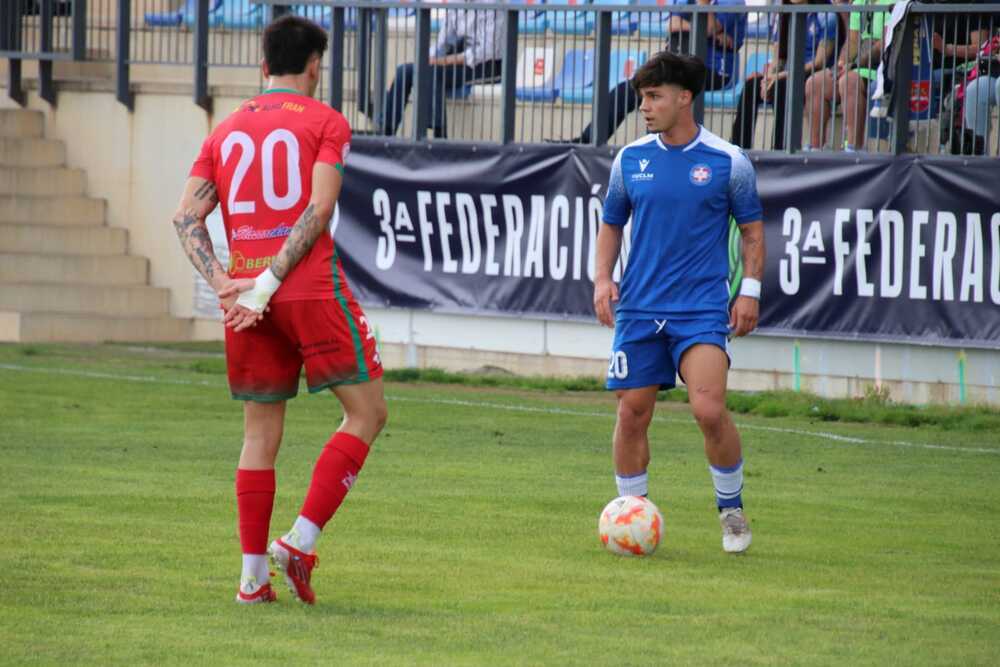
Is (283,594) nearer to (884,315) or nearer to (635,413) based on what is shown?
(635,413)

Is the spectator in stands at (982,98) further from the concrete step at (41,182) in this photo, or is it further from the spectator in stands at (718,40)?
the concrete step at (41,182)

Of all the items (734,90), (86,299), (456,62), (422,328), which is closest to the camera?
(734,90)

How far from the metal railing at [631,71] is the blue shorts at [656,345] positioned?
7.47 meters

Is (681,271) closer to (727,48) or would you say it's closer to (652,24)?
(727,48)

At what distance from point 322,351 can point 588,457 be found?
5.54m

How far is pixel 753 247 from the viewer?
838 cm

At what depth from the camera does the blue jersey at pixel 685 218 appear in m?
8.35

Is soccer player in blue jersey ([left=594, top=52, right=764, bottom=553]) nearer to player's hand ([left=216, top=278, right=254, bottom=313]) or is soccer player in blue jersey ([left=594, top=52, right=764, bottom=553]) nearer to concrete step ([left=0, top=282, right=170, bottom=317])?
player's hand ([left=216, top=278, right=254, bottom=313])

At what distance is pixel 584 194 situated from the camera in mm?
16859

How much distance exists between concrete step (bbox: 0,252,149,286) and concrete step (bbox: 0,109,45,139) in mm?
1768

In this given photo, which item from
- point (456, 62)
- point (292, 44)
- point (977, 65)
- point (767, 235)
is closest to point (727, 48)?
point (767, 235)

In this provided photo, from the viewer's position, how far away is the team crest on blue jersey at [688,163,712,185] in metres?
8.35

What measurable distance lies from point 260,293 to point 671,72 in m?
2.51

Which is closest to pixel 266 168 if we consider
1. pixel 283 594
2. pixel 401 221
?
pixel 283 594
